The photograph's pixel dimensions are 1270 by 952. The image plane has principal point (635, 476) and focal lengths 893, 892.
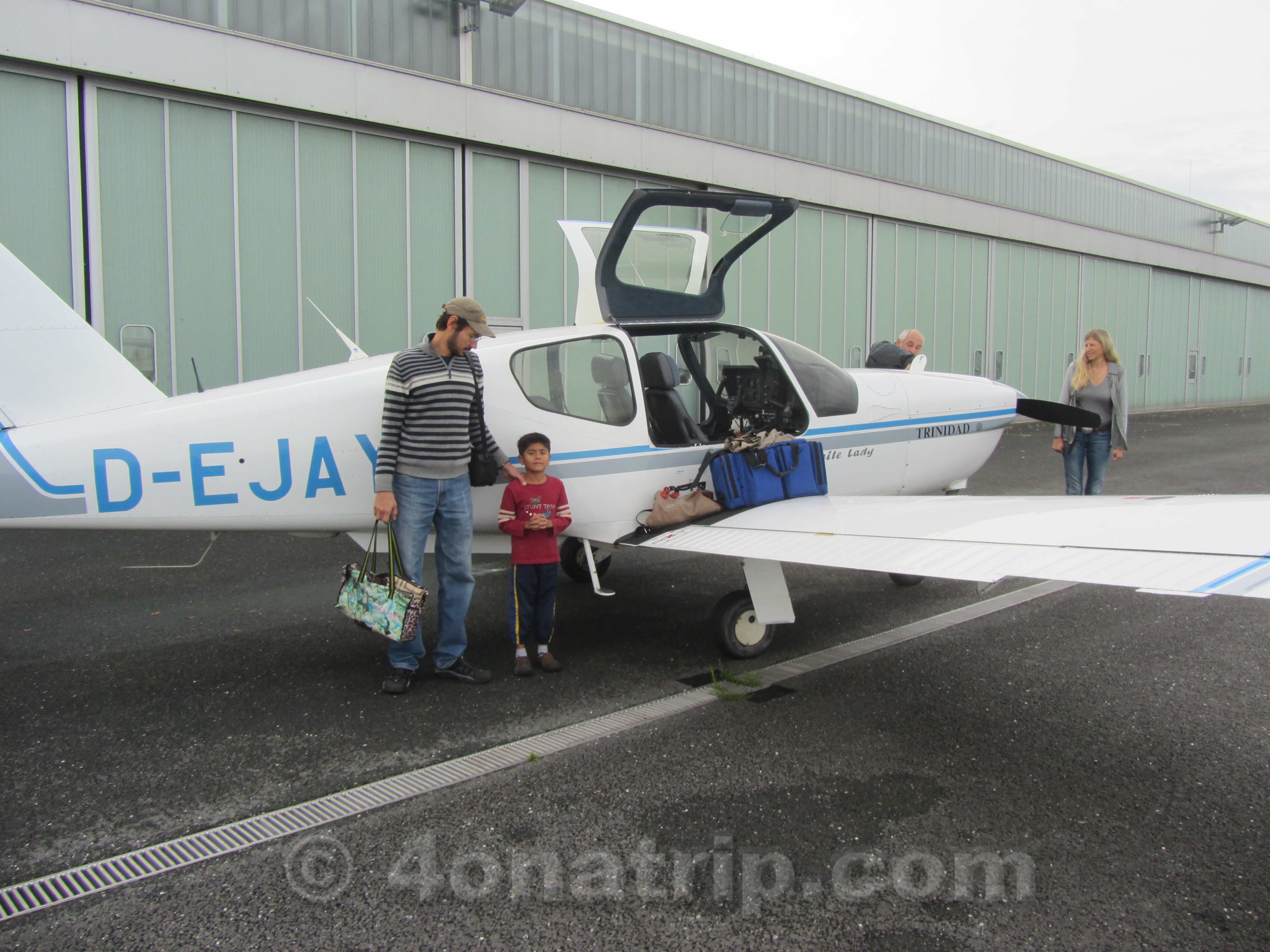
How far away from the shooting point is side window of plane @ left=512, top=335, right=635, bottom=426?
484 centimetres

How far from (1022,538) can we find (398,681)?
289 centimetres

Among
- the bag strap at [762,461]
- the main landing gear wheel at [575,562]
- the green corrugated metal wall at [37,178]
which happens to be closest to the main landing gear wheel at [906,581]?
A: the bag strap at [762,461]

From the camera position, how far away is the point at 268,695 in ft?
14.0

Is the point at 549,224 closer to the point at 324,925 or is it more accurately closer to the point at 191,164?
the point at 191,164

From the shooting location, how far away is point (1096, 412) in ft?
23.4

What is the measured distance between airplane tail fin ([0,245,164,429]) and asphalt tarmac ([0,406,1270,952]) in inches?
54.2

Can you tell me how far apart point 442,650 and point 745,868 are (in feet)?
7.11

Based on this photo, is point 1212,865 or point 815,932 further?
point 1212,865

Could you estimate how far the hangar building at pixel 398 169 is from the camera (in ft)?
31.8

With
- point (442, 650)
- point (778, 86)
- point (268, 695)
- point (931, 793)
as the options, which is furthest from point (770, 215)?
point (778, 86)

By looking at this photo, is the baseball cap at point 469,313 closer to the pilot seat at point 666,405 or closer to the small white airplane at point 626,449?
the small white airplane at point 626,449

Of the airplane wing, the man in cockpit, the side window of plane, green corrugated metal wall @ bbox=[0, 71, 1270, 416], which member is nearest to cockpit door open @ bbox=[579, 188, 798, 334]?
green corrugated metal wall @ bbox=[0, 71, 1270, 416]

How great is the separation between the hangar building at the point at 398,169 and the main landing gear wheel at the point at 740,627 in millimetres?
7944
